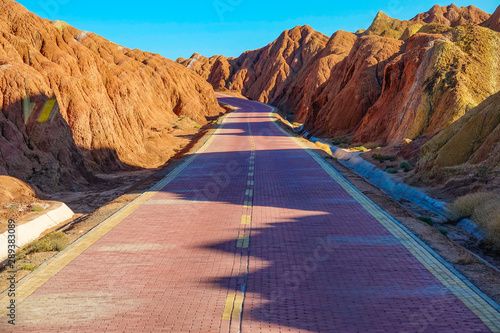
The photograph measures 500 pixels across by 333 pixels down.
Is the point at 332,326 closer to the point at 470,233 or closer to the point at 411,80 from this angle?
the point at 470,233

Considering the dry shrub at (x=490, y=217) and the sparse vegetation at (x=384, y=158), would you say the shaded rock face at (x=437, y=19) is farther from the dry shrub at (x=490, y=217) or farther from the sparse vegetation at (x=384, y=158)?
the dry shrub at (x=490, y=217)

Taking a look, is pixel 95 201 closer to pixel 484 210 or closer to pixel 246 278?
pixel 246 278

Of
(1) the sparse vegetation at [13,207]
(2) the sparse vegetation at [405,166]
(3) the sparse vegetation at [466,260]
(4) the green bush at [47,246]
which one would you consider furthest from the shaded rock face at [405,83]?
(4) the green bush at [47,246]

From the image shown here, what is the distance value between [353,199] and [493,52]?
21.6 m

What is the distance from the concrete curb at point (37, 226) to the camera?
10.3 meters

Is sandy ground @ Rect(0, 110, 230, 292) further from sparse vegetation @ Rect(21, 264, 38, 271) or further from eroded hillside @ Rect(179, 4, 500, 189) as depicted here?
eroded hillside @ Rect(179, 4, 500, 189)

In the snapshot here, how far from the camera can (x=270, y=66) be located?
4828 inches

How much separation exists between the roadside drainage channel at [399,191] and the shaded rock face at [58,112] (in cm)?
1098

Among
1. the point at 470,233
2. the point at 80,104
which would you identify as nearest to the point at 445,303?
the point at 470,233

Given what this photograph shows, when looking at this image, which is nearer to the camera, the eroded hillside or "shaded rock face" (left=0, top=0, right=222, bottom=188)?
"shaded rock face" (left=0, top=0, right=222, bottom=188)

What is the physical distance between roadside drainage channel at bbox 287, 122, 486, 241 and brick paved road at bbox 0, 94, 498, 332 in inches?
111

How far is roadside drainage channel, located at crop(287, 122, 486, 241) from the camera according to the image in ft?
41.3

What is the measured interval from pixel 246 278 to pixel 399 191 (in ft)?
39.3

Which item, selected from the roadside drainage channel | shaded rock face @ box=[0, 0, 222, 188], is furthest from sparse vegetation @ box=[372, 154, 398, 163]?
shaded rock face @ box=[0, 0, 222, 188]
